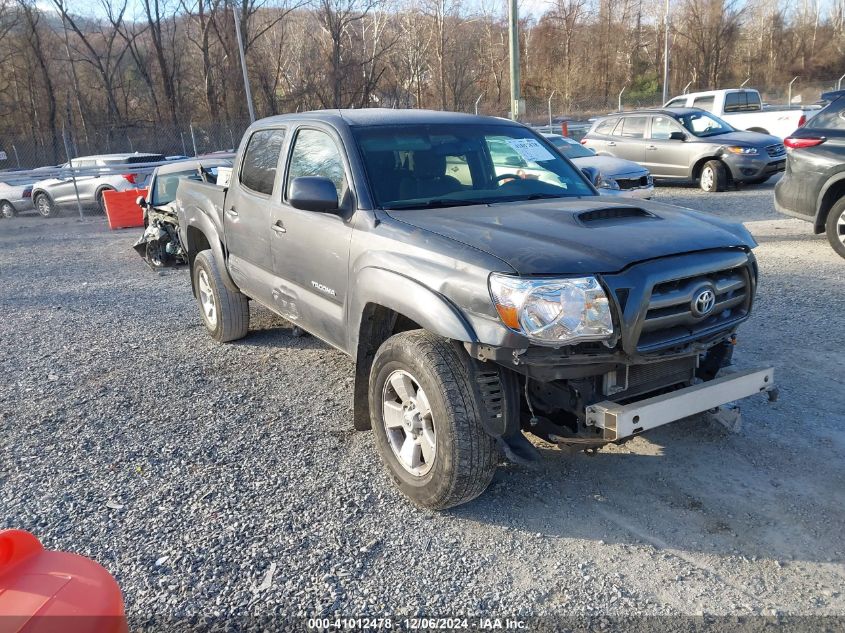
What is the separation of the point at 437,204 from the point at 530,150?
1.07m

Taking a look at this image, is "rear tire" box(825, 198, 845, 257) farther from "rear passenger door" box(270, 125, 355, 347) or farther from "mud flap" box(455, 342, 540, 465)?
"mud flap" box(455, 342, 540, 465)

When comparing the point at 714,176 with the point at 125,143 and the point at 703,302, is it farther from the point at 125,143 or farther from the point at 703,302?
the point at 125,143

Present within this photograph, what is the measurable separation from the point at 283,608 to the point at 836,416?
3438mm

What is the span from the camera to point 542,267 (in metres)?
2.90

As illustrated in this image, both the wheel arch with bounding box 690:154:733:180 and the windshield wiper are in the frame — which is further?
the wheel arch with bounding box 690:154:733:180

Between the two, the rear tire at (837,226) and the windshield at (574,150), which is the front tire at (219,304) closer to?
the rear tire at (837,226)

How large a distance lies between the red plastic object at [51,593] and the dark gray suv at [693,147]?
1414 cm

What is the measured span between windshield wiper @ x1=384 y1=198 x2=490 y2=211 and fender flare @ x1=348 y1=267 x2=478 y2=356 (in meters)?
0.47

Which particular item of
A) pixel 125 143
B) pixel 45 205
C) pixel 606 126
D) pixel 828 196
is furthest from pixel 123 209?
pixel 125 143

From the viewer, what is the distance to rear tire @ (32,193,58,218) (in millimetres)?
18781

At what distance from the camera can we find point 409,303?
10.7 ft

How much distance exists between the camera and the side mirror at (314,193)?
372 centimetres

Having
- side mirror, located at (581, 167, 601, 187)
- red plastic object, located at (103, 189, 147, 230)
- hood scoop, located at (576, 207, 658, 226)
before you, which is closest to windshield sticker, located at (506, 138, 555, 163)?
hood scoop, located at (576, 207, 658, 226)

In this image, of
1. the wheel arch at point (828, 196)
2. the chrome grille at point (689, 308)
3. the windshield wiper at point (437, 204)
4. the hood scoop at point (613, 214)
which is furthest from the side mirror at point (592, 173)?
the chrome grille at point (689, 308)
